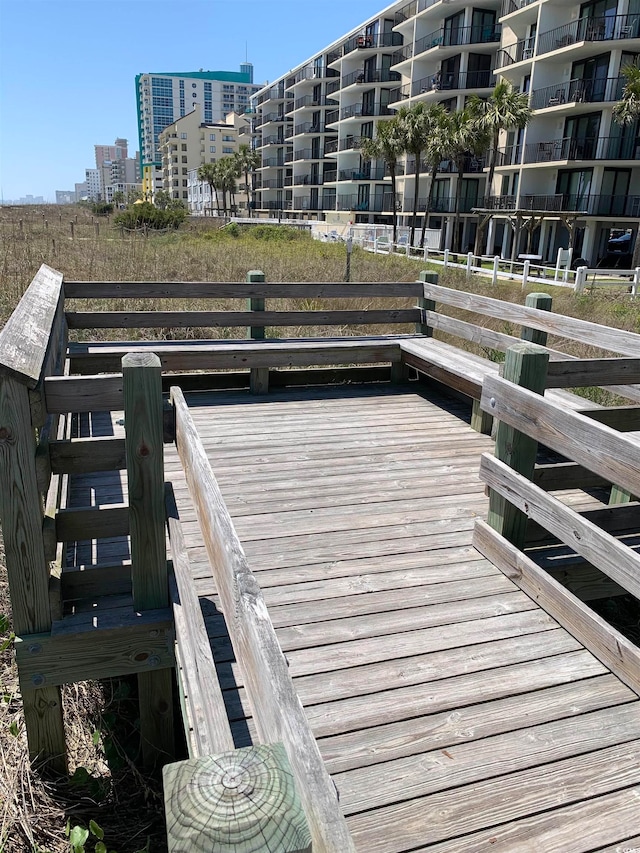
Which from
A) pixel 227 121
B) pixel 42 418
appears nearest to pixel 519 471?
pixel 42 418

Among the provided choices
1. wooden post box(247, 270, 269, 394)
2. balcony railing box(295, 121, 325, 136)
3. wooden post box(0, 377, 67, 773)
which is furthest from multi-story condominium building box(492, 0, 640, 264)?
balcony railing box(295, 121, 325, 136)

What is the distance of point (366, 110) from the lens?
5397 cm

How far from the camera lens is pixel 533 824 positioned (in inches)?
87.0

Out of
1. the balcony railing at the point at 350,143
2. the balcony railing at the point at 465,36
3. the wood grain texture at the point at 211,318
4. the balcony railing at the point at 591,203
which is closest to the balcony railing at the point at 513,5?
the balcony railing at the point at 465,36

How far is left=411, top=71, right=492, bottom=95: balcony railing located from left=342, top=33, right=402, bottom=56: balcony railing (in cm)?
840

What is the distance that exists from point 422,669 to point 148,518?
1.31m

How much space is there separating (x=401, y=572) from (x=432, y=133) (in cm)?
3802

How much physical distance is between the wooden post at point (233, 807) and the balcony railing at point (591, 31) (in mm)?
35731

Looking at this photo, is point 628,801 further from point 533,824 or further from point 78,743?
point 78,743

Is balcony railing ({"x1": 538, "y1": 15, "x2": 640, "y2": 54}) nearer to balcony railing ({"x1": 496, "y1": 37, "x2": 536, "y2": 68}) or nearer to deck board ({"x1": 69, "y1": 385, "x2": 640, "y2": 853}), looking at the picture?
balcony railing ({"x1": 496, "y1": 37, "x2": 536, "y2": 68})

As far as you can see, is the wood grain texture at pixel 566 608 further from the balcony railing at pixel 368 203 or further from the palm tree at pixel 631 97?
the balcony railing at pixel 368 203

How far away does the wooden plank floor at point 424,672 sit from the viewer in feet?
7.39

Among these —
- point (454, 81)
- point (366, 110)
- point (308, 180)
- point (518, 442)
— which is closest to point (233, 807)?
point (518, 442)

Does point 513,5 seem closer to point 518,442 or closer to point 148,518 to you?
point 518,442
